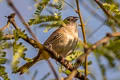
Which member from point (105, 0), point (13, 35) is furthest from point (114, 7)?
point (13, 35)

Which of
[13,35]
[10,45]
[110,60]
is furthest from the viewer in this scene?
[13,35]

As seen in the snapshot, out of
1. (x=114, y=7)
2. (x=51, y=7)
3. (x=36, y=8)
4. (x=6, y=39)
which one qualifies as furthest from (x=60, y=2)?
(x=6, y=39)

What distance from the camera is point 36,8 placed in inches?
92.3

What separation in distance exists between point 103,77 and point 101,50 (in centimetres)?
19

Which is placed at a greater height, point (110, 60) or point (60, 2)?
point (60, 2)

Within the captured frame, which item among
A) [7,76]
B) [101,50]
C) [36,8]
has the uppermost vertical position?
[36,8]

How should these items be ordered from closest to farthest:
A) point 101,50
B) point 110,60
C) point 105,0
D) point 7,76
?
point 110,60
point 101,50
point 7,76
point 105,0

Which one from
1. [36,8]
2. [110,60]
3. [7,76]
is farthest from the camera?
[7,76]

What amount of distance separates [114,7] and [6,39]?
3.94ft

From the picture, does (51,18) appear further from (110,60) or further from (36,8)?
(110,60)

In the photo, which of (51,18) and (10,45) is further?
(51,18)

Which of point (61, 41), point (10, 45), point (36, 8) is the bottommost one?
point (61, 41)

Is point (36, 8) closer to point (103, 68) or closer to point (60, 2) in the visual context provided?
point (60, 2)

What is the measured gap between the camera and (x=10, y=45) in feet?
6.75
